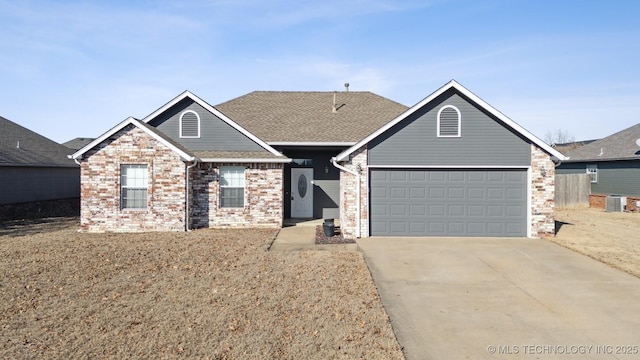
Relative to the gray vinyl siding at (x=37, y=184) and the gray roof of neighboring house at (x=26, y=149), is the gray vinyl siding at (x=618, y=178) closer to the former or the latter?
the gray roof of neighboring house at (x=26, y=149)

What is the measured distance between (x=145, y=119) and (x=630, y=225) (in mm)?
21445

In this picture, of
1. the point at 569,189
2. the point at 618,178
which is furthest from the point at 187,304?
the point at 618,178

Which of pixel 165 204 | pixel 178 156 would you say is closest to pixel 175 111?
pixel 178 156

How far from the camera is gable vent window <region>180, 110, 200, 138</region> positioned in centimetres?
1612

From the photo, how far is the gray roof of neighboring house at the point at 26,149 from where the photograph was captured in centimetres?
2012

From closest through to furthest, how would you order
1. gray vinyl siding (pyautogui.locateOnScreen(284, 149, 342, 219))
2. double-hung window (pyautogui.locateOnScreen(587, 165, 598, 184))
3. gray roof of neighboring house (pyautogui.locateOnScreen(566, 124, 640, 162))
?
1. gray vinyl siding (pyautogui.locateOnScreen(284, 149, 342, 219))
2. gray roof of neighboring house (pyautogui.locateOnScreen(566, 124, 640, 162))
3. double-hung window (pyautogui.locateOnScreen(587, 165, 598, 184))

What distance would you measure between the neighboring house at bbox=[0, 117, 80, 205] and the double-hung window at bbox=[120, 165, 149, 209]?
8482mm

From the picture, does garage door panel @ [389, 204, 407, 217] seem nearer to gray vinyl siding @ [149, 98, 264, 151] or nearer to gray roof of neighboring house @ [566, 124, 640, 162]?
gray vinyl siding @ [149, 98, 264, 151]

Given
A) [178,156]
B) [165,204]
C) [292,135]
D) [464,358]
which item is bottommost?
[464,358]

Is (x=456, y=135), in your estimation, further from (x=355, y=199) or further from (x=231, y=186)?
(x=231, y=186)

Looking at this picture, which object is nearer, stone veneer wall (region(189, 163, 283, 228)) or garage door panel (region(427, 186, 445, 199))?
garage door panel (region(427, 186, 445, 199))

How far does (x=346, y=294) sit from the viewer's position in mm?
7477

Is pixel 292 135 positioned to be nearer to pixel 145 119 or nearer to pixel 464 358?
pixel 145 119

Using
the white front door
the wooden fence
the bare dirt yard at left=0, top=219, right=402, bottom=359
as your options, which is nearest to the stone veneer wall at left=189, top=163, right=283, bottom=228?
the white front door
